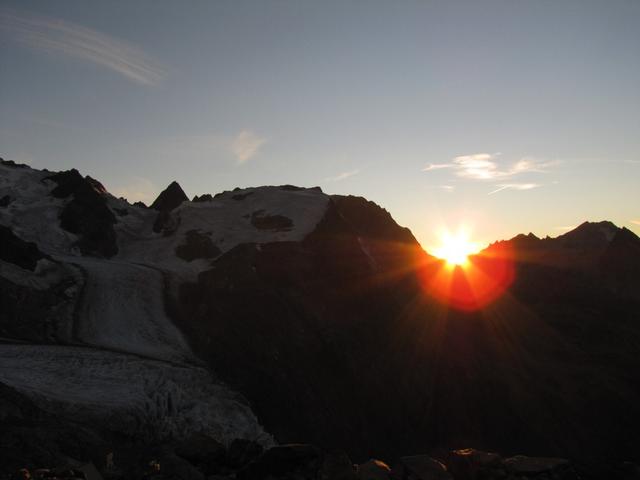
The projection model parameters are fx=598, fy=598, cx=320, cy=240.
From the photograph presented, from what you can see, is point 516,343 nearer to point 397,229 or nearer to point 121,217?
point 397,229

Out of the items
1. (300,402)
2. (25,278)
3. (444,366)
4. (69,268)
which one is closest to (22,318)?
(25,278)

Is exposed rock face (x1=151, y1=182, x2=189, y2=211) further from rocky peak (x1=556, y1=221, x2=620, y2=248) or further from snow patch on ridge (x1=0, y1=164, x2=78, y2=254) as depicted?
rocky peak (x1=556, y1=221, x2=620, y2=248)

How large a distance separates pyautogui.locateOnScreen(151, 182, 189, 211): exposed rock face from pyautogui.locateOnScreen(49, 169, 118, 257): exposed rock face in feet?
49.9

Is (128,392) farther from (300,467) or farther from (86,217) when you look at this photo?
(86,217)

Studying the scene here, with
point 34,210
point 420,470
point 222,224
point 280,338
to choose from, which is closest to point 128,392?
point 280,338

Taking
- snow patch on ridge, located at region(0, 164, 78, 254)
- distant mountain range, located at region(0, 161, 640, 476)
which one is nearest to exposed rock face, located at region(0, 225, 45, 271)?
distant mountain range, located at region(0, 161, 640, 476)

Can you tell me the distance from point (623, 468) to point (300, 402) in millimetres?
21153

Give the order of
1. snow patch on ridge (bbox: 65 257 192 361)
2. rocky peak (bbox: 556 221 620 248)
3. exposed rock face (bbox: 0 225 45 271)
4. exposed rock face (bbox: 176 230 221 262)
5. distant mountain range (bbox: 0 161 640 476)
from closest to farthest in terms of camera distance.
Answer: distant mountain range (bbox: 0 161 640 476)
snow patch on ridge (bbox: 65 257 192 361)
exposed rock face (bbox: 0 225 45 271)
exposed rock face (bbox: 176 230 221 262)
rocky peak (bbox: 556 221 620 248)

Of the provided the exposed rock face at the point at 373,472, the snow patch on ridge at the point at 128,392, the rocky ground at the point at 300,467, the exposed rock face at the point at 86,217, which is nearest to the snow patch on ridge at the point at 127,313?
the snow patch on ridge at the point at 128,392

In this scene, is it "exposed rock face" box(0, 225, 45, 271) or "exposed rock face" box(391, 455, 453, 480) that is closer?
"exposed rock face" box(391, 455, 453, 480)

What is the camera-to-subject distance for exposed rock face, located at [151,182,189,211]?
92875mm

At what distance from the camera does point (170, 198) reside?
93875mm

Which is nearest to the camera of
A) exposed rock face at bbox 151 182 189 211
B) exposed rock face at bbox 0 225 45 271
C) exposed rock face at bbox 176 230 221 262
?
exposed rock face at bbox 0 225 45 271

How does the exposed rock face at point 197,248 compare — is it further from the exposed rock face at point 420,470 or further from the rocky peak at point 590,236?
the rocky peak at point 590,236
